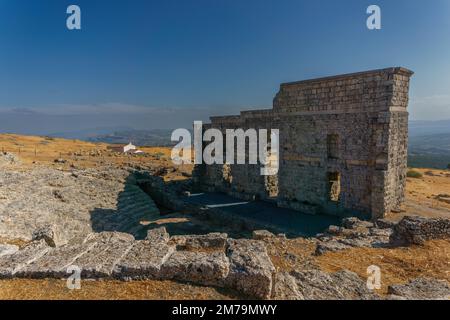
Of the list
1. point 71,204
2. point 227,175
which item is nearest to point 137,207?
point 71,204

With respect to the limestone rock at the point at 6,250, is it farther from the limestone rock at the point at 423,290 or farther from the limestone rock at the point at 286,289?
the limestone rock at the point at 423,290

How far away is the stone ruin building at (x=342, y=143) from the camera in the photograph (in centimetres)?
1367

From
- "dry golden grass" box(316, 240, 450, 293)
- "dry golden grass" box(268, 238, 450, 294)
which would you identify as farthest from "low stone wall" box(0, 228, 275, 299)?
"dry golden grass" box(316, 240, 450, 293)

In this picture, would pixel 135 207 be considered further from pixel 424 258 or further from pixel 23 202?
pixel 424 258

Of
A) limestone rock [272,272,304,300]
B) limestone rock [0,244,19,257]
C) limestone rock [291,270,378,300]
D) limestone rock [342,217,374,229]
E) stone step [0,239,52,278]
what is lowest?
limestone rock [342,217,374,229]

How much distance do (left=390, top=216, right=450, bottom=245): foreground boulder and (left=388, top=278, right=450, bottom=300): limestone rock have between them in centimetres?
290

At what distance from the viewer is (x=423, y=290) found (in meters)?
5.99

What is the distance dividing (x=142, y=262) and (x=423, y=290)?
222 inches

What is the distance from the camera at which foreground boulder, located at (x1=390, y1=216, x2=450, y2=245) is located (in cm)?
918

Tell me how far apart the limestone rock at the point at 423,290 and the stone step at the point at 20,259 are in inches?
290

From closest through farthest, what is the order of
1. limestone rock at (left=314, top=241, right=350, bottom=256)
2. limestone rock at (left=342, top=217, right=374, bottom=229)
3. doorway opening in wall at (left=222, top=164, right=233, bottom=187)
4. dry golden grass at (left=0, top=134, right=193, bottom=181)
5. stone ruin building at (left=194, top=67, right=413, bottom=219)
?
limestone rock at (left=314, top=241, right=350, bottom=256) < limestone rock at (left=342, top=217, right=374, bottom=229) < stone ruin building at (left=194, top=67, right=413, bottom=219) < doorway opening in wall at (left=222, top=164, right=233, bottom=187) < dry golden grass at (left=0, top=134, right=193, bottom=181)

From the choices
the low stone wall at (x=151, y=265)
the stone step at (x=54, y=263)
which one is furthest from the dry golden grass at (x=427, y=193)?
the stone step at (x=54, y=263)

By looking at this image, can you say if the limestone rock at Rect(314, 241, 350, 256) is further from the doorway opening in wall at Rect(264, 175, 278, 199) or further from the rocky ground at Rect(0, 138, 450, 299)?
the doorway opening in wall at Rect(264, 175, 278, 199)

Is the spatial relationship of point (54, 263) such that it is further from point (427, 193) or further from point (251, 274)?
point (427, 193)
